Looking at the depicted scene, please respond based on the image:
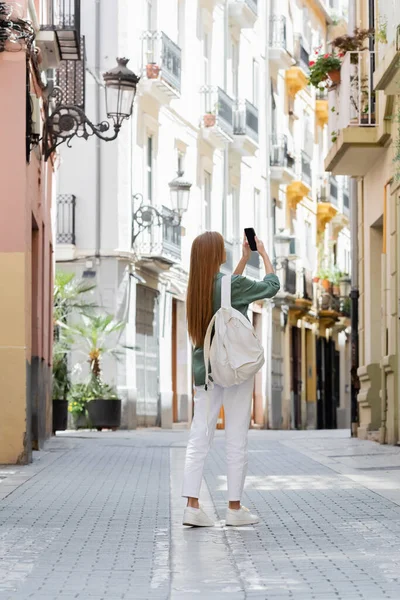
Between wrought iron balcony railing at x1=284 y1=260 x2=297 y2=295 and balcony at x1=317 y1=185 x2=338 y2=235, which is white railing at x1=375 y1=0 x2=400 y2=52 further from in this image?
balcony at x1=317 y1=185 x2=338 y2=235

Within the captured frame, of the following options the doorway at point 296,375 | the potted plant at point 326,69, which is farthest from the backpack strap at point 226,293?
the doorway at point 296,375

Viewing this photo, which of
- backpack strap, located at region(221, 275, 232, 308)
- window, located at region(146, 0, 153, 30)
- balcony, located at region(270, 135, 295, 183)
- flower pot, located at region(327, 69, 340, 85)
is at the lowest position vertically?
backpack strap, located at region(221, 275, 232, 308)

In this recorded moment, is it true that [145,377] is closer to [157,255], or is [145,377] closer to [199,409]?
[157,255]

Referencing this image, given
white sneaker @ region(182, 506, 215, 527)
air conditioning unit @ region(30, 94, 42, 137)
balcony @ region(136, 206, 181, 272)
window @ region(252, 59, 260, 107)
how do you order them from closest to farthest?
1. white sneaker @ region(182, 506, 215, 527)
2. air conditioning unit @ region(30, 94, 42, 137)
3. balcony @ region(136, 206, 181, 272)
4. window @ region(252, 59, 260, 107)

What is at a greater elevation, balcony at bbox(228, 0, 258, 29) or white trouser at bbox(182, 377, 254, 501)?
balcony at bbox(228, 0, 258, 29)

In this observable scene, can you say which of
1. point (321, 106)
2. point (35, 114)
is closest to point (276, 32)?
point (321, 106)

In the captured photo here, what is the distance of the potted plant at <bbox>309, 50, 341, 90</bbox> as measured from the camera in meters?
21.4

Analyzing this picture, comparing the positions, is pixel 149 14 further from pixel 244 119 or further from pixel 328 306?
pixel 328 306

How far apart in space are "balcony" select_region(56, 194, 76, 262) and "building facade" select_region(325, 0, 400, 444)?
8149 millimetres

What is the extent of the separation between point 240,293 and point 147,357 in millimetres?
23006

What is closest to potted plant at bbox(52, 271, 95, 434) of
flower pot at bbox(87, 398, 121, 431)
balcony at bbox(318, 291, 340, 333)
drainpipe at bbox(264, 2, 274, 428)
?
flower pot at bbox(87, 398, 121, 431)

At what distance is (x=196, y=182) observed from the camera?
36656 mm

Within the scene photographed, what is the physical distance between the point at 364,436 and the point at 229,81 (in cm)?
2013

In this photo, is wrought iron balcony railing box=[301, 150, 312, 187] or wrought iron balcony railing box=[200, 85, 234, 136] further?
wrought iron balcony railing box=[301, 150, 312, 187]
